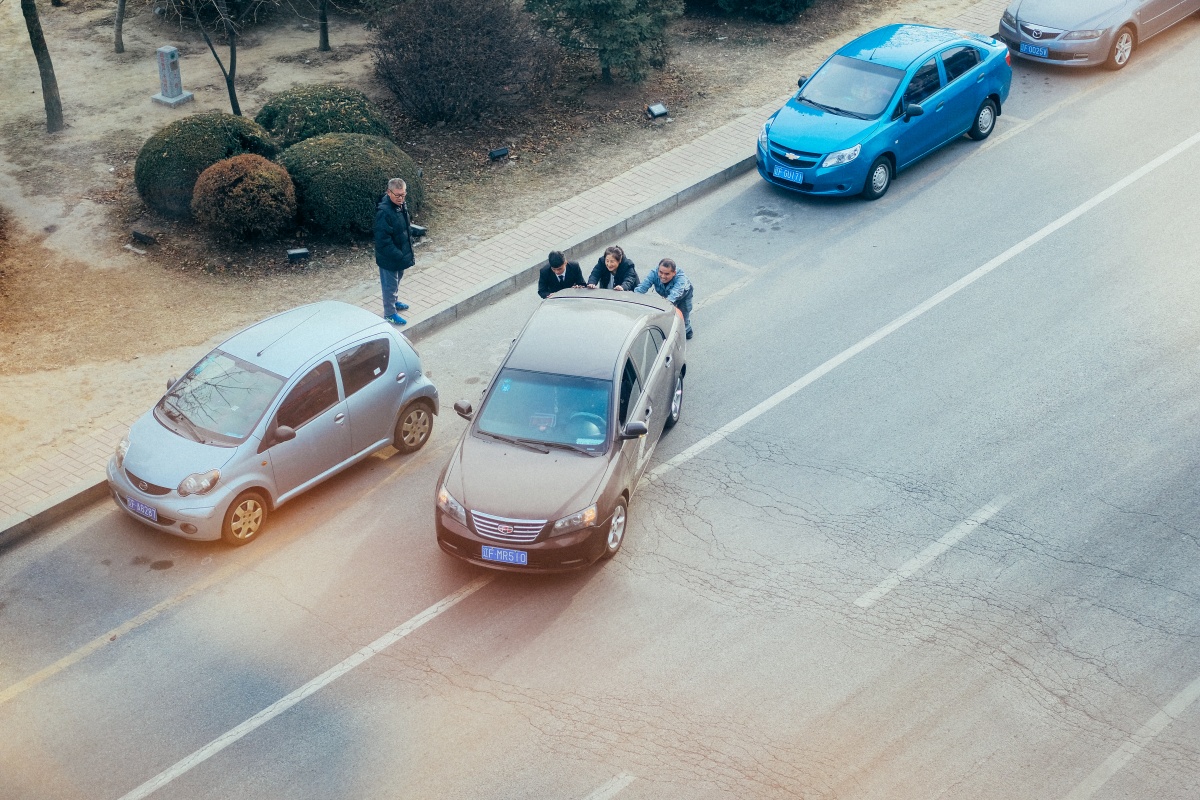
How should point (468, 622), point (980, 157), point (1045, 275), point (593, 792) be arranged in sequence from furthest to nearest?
point (980, 157)
point (1045, 275)
point (468, 622)
point (593, 792)

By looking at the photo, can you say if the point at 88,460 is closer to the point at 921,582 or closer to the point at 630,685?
the point at 630,685

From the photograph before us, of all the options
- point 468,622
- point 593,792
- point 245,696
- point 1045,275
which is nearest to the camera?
point 593,792

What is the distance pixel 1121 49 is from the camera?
19625mm

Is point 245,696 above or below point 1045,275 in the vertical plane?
below

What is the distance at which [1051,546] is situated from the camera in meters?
11.0

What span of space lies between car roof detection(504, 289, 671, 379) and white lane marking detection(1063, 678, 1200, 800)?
5.04 m

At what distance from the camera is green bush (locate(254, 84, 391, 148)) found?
1692cm

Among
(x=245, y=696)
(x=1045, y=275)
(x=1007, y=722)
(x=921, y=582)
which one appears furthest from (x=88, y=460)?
(x=1045, y=275)

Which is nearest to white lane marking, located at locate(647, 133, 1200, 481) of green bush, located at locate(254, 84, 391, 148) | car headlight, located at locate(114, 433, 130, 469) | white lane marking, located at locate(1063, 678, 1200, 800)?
white lane marking, located at locate(1063, 678, 1200, 800)

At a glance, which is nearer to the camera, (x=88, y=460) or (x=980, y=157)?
(x=88, y=460)

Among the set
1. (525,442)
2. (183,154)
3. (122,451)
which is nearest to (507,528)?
(525,442)

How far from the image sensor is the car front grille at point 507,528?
33.8 ft

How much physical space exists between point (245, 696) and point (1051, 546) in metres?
6.93

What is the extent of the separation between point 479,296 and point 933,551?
6.32 metres
